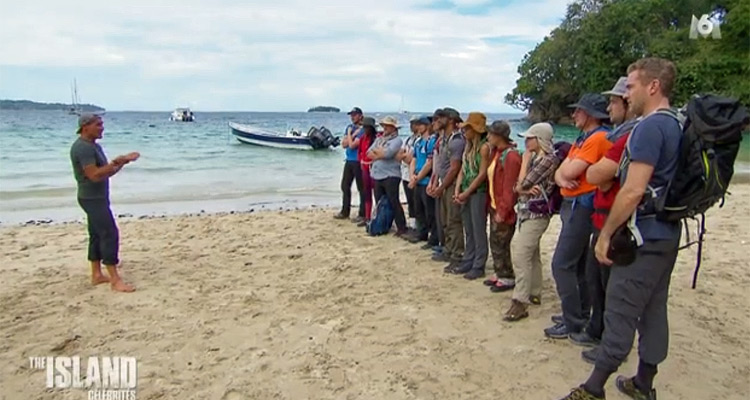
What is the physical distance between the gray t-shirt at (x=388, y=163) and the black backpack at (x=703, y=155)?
4.50 meters

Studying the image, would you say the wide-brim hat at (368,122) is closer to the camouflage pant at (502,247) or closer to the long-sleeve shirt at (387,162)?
the long-sleeve shirt at (387,162)

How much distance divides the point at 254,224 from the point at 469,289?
14.3ft

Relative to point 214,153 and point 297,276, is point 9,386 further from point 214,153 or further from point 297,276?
point 214,153

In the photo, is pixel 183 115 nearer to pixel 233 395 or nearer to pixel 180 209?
pixel 180 209

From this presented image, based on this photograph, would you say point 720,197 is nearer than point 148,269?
Yes

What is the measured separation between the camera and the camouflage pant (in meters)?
4.71

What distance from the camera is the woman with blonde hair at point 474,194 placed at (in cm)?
498

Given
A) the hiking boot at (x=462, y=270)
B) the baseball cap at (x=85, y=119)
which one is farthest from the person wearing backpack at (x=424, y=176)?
the baseball cap at (x=85, y=119)

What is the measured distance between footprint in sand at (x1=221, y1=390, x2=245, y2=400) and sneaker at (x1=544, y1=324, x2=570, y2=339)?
2.09 meters

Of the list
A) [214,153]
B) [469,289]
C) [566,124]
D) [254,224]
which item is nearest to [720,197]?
[469,289]

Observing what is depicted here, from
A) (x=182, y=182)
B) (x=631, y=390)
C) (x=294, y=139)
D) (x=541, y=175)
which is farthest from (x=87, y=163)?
(x=294, y=139)

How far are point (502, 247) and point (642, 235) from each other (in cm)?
225

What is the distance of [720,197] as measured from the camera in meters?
2.57

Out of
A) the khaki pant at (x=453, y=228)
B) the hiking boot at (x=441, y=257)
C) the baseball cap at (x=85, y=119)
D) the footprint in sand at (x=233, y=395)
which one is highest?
the baseball cap at (x=85, y=119)
